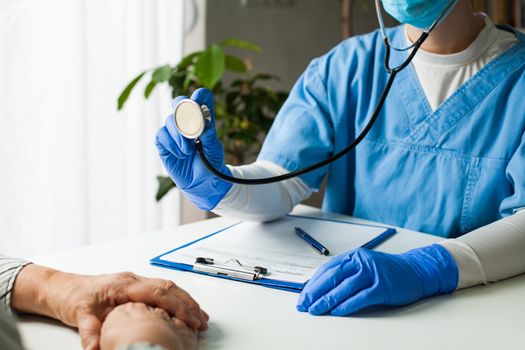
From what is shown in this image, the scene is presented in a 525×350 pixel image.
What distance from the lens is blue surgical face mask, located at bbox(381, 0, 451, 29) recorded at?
113cm

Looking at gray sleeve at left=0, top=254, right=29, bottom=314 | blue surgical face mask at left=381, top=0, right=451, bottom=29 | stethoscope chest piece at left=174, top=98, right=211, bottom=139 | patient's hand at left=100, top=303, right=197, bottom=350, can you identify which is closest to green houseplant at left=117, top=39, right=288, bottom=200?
blue surgical face mask at left=381, top=0, right=451, bottom=29

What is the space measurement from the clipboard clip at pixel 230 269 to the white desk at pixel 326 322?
0.01 m

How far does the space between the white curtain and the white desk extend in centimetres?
87

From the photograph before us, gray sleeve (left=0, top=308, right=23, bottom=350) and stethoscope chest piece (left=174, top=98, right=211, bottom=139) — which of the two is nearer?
gray sleeve (left=0, top=308, right=23, bottom=350)

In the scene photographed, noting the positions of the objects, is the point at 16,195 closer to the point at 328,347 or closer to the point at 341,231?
the point at 341,231

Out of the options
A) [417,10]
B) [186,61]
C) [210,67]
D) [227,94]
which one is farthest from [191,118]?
[227,94]

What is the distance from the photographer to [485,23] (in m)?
1.27

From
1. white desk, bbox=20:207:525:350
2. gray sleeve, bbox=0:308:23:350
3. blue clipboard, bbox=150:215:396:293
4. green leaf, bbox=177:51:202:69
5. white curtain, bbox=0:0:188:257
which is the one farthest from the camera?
green leaf, bbox=177:51:202:69

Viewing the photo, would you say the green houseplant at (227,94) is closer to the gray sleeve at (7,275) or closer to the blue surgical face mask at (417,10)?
the blue surgical face mask at (417,10)

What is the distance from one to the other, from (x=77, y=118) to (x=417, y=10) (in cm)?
107

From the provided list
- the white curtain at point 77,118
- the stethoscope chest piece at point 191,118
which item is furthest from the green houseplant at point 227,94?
the stethoscope chest piece at point 191,118

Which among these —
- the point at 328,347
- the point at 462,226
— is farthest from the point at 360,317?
the point at 462,226

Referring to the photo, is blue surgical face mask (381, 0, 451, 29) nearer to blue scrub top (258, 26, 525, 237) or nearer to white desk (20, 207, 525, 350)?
blue scrub top (258, 26, 525, 237)

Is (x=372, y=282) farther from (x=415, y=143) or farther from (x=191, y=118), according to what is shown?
(x=415, y=143)
